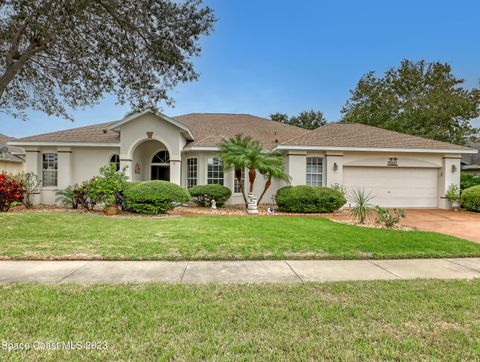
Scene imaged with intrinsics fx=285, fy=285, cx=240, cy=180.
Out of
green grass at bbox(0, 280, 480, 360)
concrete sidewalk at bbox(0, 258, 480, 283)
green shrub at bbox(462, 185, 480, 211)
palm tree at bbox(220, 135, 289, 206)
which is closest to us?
green grass at bbox(0, 280, 480, 360)

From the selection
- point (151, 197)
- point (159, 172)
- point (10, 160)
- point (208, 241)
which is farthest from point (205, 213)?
point (10, 160)

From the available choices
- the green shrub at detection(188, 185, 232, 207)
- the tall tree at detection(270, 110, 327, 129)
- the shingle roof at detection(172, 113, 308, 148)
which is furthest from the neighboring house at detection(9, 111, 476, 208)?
the tall tree at detection(270, 110, 327, 129)

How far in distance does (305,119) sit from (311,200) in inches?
1091

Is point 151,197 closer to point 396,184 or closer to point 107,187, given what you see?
point 107,187

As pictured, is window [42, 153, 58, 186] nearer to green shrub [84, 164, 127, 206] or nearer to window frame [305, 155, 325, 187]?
green shrub [84, 164, 127, 206]

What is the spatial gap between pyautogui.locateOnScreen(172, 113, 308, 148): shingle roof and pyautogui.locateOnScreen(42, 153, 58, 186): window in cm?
796

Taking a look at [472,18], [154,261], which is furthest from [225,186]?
[472,18]

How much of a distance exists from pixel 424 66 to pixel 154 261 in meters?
36.6

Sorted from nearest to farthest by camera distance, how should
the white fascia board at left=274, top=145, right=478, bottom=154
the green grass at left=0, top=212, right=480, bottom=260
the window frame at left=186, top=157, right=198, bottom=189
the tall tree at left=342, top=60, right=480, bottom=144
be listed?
the green grass at left=0, top=212, right=480, bottom=260 → the white fascia board at left=274, top=145, right=478, bottom=154 → the window frame at left=186, top=157, right=198, bottom=189 → the tall tree at left=342, top=60, right=480, bottom=144

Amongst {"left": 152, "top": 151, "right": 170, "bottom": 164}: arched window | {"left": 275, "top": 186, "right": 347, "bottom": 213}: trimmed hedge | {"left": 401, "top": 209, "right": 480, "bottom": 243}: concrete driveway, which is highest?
A: {"left": 152, "top": 151, "right": 170, "bottom": 164}: arched window

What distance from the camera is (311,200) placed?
14.1 m

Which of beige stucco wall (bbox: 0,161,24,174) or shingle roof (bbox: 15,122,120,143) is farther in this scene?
beige stucco wall (bbox: 0,161,24,174)

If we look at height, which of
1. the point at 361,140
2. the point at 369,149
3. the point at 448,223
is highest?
the point at 361,140

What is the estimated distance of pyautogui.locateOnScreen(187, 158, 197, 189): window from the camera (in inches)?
677
